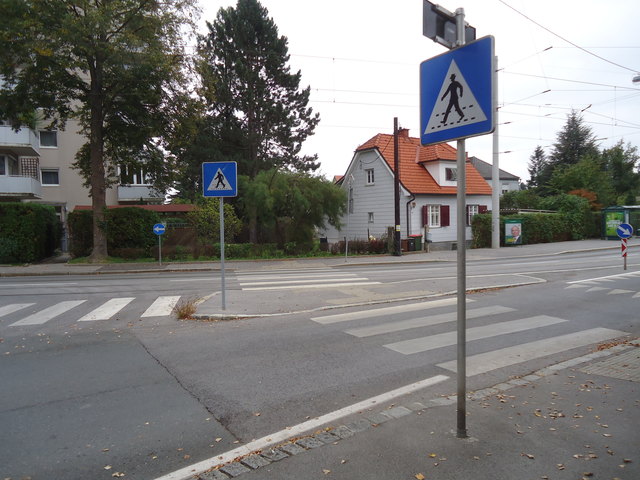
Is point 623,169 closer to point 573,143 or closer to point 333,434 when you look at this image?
point 573,143

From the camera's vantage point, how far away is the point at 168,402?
4.67 metres

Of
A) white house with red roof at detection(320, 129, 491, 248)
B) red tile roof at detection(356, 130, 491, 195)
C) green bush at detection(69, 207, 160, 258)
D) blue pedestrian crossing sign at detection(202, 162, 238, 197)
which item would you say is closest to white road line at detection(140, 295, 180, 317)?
blue pedestrian crossing sign at detection(202, 162, 238, 197)

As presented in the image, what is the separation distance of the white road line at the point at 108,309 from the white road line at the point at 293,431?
641cm

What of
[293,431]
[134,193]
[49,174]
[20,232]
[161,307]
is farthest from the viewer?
[134,193]

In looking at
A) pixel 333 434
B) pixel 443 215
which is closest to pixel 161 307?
pixel 333 434

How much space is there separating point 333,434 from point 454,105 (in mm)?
2888

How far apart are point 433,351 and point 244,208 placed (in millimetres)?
21164

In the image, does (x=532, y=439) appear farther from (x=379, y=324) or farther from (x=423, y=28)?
(x=379, y=324)

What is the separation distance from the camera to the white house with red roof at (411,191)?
3256 cm

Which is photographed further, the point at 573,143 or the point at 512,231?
the point at 573,143

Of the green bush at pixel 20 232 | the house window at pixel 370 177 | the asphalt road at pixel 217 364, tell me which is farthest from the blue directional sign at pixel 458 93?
the house window at pixel 370 177

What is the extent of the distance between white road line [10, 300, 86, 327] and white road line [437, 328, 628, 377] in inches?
304

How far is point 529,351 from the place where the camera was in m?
6.52

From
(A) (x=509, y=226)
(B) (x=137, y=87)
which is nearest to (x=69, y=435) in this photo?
(B) (x=137, y=87)
